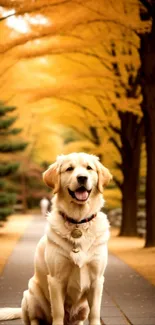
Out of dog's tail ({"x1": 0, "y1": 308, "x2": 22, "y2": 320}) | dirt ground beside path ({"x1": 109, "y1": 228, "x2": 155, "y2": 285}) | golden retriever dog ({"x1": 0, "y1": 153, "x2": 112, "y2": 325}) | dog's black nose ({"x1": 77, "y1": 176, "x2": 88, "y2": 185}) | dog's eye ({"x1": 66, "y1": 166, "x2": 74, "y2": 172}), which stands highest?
dog's eye ({"x1": 66, "y1": 166, "x2": 74, "y2": 172})

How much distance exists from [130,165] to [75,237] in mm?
17817

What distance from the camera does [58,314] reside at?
5488 mm

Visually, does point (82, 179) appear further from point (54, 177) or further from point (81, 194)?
point (54, 177)

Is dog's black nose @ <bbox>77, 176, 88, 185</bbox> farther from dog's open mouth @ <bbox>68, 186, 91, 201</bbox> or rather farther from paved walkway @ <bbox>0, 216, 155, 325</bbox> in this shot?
paved walkway @ <bbox>0, 216, 155, 325</bbox>

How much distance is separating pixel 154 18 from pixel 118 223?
17102mm

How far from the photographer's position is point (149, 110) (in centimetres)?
1667

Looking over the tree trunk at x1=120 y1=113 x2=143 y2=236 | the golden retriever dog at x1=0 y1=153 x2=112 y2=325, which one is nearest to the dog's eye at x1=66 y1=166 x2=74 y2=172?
the golden retriever dog at x1=0 y1=153 x2=112 y2=325

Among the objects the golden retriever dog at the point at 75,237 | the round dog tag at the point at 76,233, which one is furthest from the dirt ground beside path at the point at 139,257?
the round dog tag at the point at 76,233

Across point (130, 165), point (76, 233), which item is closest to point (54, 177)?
point (76, 233)

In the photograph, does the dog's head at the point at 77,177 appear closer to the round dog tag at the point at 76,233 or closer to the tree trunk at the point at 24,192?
the round dog tag at the point at 76,233

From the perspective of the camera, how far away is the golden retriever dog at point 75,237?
17.7 ft

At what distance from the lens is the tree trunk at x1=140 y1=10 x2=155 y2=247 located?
1623cm

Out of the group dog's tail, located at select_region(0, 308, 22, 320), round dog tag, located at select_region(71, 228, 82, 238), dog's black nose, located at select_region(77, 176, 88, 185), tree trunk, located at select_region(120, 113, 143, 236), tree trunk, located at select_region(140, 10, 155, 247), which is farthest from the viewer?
tree trunk, located at select_region(120, 113, 143, 236)

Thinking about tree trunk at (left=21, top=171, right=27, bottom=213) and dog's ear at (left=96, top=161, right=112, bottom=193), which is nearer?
dog's ear at (left=96, top=161, right=112, bottom=193)
